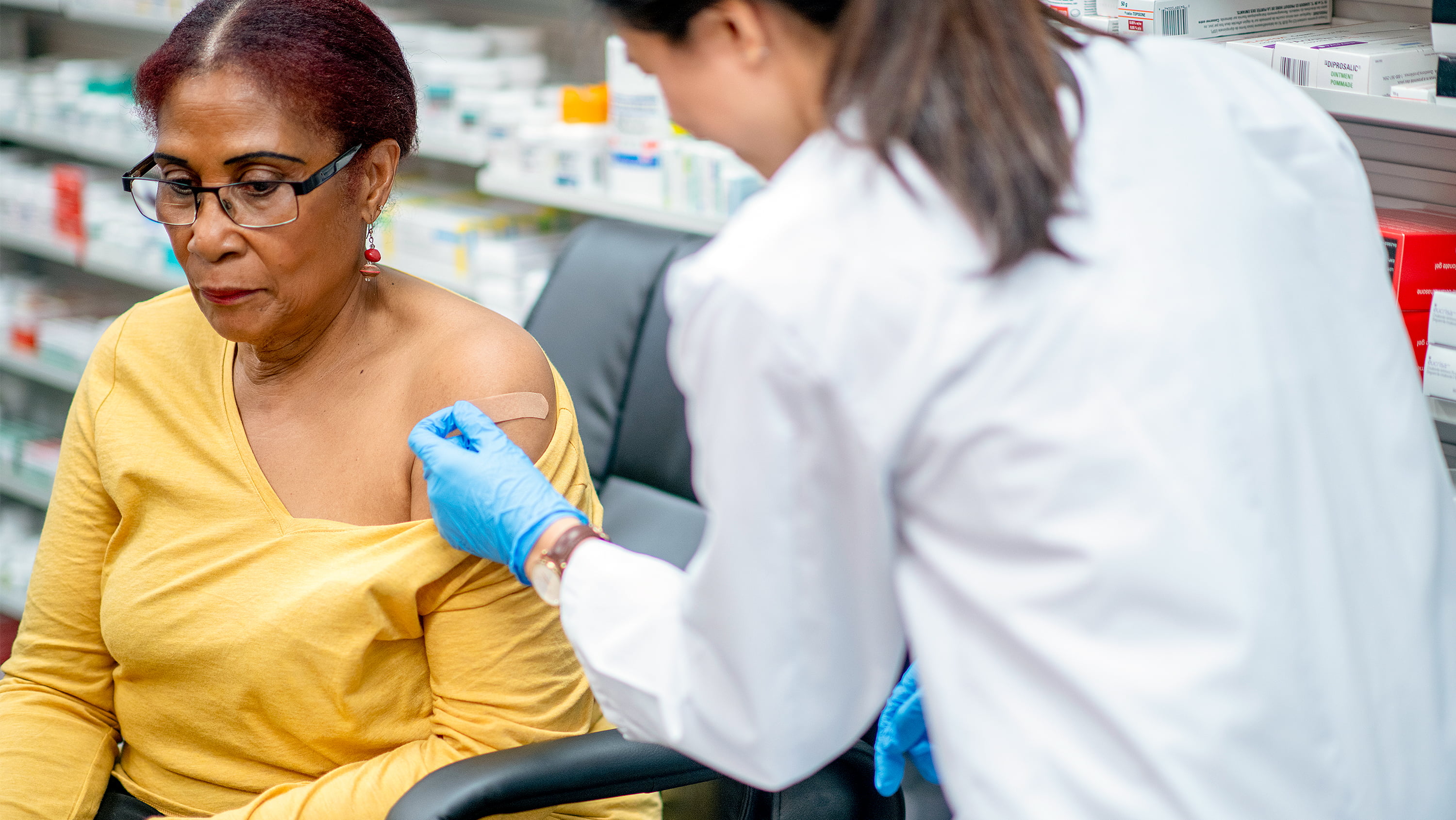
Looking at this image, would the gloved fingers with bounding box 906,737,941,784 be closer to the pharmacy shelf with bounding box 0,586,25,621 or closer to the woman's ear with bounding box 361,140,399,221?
the woman's ear with bounding box 361,140,399,221

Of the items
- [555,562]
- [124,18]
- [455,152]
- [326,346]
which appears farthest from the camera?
[124,18]

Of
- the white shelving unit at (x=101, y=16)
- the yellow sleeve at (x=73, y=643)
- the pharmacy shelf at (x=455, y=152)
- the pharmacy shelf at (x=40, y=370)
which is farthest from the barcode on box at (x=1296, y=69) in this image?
the pharmacy shelf at (x=40, y=370)

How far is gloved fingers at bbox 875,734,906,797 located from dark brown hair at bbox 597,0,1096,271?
56 cm

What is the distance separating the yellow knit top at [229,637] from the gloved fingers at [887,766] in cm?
31

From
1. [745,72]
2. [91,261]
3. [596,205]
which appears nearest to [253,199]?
[745,72]

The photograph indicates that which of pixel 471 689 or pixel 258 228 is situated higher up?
pixel 258 228

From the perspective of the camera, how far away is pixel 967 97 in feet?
2.28

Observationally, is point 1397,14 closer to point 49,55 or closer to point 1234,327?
point 1234,327

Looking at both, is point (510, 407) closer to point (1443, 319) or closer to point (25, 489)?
point (1443, 319)

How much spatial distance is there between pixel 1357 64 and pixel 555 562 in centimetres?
92

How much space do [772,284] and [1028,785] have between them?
325 millimetres

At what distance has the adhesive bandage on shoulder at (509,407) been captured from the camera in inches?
46.1

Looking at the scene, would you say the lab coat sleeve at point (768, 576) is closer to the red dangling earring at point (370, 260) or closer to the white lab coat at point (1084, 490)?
the white lab coat at point (1084, 490)

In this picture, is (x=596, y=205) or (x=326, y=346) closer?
(x=326, y=346)
